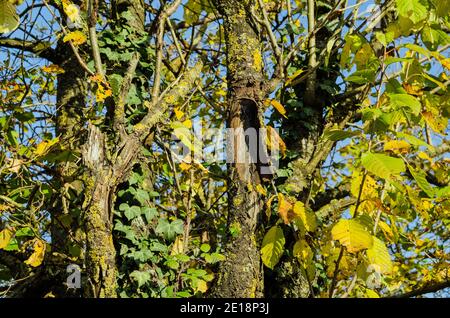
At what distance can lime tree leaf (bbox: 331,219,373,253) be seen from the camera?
2.35 m

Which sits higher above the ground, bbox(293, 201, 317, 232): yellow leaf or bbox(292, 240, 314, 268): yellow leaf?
bbox(293, 201, 317, 232): yellow leaf

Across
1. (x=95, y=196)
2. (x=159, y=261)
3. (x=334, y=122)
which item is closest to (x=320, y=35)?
(x=334, y=122)

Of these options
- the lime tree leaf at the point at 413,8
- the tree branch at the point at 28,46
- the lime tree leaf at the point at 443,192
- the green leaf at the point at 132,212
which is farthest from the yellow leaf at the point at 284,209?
the tree branch at the point at 28,46

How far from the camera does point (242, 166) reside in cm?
299

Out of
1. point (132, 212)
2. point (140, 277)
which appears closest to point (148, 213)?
point (132, 212)

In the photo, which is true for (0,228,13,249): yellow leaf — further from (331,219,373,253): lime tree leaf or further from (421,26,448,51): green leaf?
(421,26,448,51): green leaf

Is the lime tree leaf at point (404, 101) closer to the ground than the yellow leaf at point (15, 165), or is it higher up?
closer to the ground

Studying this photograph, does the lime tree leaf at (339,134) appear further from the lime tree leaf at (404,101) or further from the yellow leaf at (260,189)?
the yellow leaf at (260,189)

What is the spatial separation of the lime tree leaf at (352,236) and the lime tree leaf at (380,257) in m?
0.08

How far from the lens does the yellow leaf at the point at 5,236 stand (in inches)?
141

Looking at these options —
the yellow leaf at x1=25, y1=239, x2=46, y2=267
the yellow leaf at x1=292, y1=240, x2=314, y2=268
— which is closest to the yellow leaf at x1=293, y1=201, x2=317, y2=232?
the yellow leaf at x1=292, y1=240, x2=314, y2=268

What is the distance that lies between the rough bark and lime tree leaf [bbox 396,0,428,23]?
93 centimetres

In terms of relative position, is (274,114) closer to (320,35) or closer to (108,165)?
(320,35)

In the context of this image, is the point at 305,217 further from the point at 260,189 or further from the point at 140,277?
the point at 140,277
